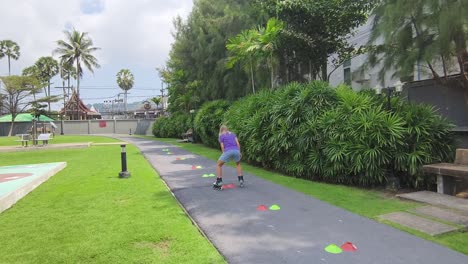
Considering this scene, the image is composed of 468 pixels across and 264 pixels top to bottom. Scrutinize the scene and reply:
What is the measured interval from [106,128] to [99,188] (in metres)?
45.7

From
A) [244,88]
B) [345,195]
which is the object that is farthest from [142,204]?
[244,88]

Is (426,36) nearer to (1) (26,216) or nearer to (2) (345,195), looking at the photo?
(2) (345,195)

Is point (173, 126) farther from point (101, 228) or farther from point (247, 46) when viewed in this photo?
point (101, 228)

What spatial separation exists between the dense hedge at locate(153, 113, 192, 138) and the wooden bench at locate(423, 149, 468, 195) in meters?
19.3

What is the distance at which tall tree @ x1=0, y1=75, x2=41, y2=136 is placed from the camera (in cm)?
4428

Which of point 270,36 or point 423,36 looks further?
point 270,36

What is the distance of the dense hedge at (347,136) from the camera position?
26.0 feet

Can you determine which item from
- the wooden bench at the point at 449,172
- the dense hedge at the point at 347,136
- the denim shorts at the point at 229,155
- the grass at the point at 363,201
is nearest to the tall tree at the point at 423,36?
the dense hedge at the point at 347,136

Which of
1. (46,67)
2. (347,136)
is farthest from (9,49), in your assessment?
(347,136)

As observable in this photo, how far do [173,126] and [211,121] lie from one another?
40.3ft

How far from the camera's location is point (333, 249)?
4418 mm

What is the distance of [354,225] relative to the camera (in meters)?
5.38

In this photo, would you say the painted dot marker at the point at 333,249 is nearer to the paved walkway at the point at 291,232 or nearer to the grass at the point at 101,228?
the paved walkway at the point at 291,232

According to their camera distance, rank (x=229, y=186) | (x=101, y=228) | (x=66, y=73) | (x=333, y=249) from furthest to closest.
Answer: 1. (x=66, y=73)
2. (x=229, y=186)
3. (x=101, y=228)
4. (x=333, y=249)
